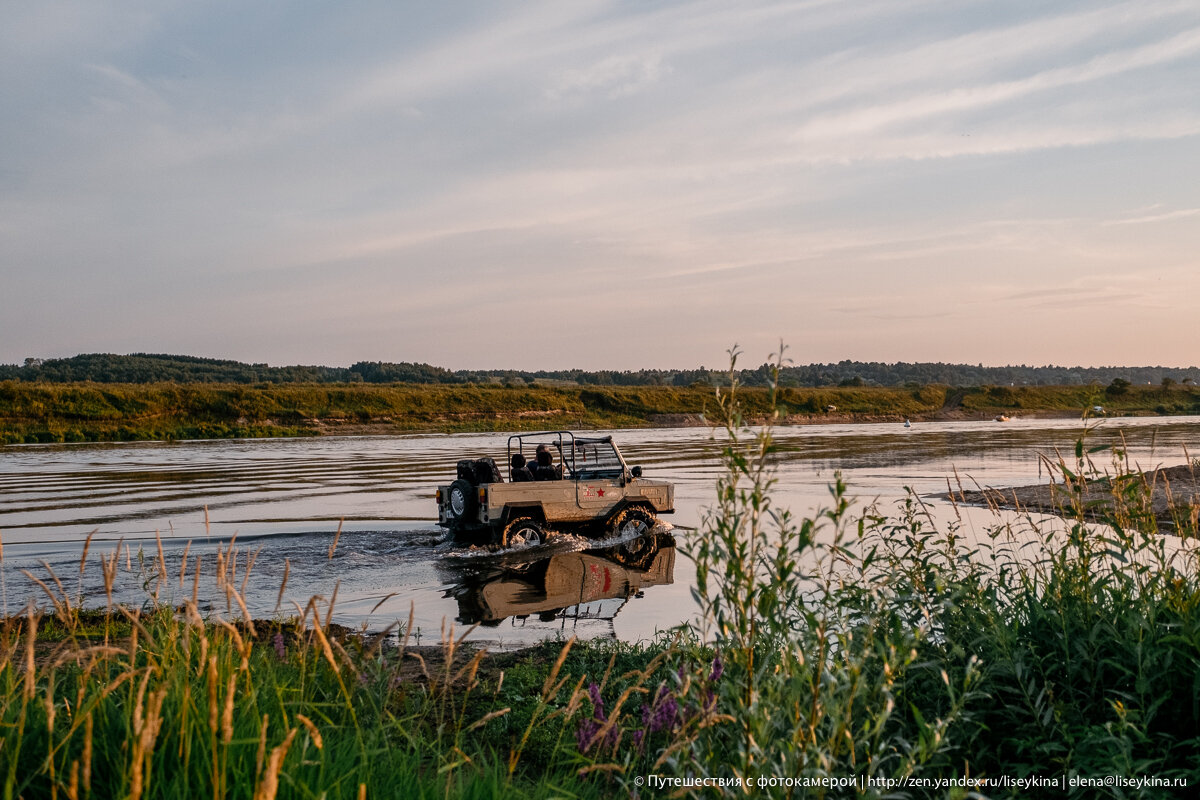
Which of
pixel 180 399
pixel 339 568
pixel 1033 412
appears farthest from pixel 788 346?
pixel 1033 412

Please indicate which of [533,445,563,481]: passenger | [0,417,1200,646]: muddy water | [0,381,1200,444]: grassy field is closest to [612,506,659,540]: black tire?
[0,417,1200,646]: muddy water

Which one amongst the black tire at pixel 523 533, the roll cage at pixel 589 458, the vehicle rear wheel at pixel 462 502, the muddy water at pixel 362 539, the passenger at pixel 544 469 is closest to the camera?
the muddy water at pixel 362 539

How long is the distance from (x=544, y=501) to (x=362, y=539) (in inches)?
134

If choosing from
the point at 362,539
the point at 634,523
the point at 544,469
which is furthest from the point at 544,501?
the point at 362,539

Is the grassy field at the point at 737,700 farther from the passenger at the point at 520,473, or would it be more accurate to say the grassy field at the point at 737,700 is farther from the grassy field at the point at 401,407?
the grassy field at the point at 401,407

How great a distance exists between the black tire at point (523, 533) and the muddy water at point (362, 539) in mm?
291

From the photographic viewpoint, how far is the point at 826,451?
40.7 m

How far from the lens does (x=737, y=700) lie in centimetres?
298

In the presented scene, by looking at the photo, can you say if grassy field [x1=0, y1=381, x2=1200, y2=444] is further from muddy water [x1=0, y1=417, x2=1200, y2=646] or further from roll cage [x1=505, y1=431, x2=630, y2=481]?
roll cage [x1=505, y1=431, x2=630, y2=481]

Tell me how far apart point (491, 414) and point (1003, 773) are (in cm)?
7378

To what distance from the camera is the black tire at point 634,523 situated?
613 inches

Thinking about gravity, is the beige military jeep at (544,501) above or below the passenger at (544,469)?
below

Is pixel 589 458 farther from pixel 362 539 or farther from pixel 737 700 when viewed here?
pixel 737 700

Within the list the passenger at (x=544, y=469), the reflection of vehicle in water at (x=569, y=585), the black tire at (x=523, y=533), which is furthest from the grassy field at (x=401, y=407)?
the reflection of vehicle in water at (x=569, y=585)
